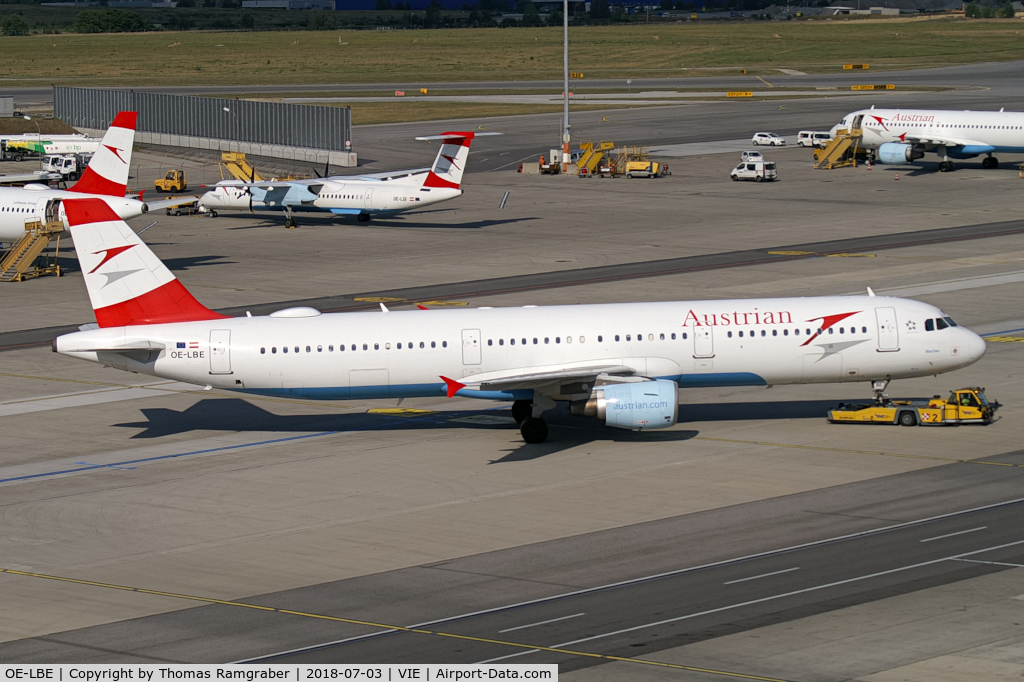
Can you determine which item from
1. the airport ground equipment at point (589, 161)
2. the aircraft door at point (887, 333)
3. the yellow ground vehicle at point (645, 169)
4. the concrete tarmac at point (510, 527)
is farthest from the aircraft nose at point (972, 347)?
the airport ground equipment at point (589, 161)

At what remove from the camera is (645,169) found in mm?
124688

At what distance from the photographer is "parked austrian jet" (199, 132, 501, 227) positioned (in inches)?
3782

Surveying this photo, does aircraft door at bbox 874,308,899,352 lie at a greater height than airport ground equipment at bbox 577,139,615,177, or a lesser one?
lesser

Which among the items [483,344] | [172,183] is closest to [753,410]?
[483,344]

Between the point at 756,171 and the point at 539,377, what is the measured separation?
8044 centimetres

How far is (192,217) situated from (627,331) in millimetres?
72434

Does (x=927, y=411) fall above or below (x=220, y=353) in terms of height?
below

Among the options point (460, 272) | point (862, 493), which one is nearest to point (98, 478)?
point (862, 493)

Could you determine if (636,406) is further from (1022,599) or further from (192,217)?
(192,217)

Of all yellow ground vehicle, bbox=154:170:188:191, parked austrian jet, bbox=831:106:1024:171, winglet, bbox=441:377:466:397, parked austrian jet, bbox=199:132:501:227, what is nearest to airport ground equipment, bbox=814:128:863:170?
parked austrian jet, bbox=831:106:1024:171

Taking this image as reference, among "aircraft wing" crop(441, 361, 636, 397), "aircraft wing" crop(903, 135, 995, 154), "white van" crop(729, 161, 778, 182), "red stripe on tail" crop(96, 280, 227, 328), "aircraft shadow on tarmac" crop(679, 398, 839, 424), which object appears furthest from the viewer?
"aircraft wing" crop(903, 135, 995, 154)

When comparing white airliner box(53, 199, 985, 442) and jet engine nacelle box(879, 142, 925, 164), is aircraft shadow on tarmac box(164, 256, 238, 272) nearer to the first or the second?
white airliner box(53, 199, 985, 442)

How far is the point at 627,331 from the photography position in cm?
4481

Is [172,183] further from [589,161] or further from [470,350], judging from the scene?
[470,350]
